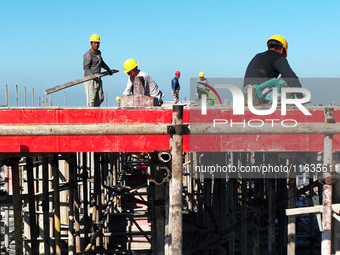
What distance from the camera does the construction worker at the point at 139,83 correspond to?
8.91m

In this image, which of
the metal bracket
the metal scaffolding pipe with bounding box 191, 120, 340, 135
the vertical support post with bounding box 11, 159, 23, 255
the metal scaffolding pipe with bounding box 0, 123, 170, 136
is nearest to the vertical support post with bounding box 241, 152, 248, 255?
the metal scaffolding pipe with bounding box 191, 120, 340, 135

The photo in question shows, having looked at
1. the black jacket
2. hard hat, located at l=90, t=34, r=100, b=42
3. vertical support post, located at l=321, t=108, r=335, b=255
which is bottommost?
vertical support post, located at l=321, t=108, r=335, b=255

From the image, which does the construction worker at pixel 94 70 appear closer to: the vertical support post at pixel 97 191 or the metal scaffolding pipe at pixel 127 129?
the vertical support post at pixel 97 191

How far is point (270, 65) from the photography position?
7488mm

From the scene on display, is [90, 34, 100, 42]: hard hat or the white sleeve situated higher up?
[90, 34, 100, 42]: hard hat

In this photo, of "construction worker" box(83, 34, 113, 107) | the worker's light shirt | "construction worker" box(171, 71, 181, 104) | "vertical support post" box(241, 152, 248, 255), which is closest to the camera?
the worker's light shirt

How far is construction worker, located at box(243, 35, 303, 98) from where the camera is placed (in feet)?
24.0

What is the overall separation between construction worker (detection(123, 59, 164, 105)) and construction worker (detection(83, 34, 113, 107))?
0.94 m

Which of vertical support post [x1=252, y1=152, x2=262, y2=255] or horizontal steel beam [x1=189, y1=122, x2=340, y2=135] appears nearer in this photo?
horizontal steel beam [x1=189, y1=122, x2=340, y2=135]

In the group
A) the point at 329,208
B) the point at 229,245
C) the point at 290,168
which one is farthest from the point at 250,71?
the point at 229,245

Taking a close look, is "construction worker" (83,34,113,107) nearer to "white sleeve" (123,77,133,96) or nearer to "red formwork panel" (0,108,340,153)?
"white sleeve" (123,77,133,96)

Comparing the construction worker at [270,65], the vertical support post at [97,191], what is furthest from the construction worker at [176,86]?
the construction worker at [270,65]

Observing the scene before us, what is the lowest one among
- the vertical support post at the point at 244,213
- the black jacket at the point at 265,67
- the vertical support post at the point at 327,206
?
the vertical support post at the point at 244,213

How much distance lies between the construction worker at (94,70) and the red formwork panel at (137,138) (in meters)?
2.31
